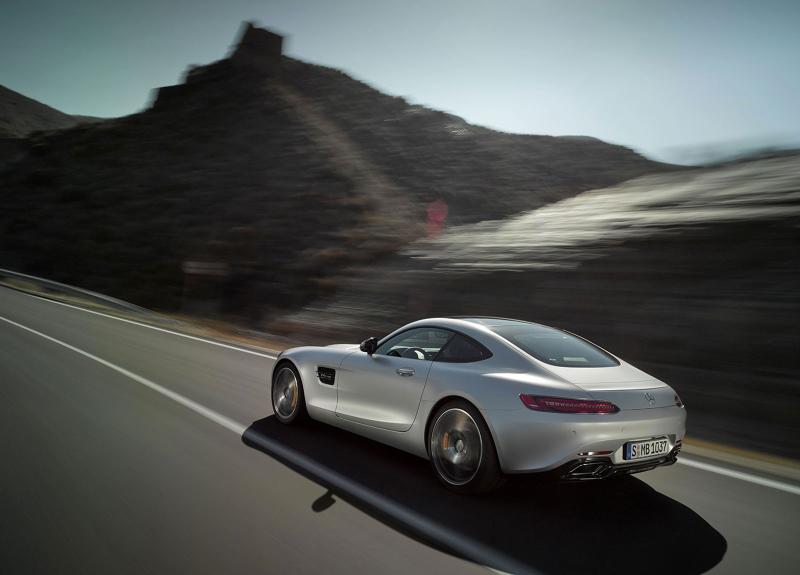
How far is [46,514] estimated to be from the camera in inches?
146

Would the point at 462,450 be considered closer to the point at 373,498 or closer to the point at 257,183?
the point at 373,498

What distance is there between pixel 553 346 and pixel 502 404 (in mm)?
805

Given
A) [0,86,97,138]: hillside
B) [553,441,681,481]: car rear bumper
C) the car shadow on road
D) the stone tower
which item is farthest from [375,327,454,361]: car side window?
[0,86,97,138]: hillside

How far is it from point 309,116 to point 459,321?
4057 cm

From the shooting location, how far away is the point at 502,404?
13.2 ft

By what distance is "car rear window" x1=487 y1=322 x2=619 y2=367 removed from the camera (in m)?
4.38

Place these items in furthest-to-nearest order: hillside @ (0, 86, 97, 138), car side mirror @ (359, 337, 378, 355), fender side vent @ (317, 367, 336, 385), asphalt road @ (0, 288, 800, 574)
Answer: hillside @ (0, 86, 97, 138) < fender side vent @ (317, 367, 336, 385) < car side mirror @ (359, 337, 378, 355) < asphalt road @ (0, 288, 800, 574)

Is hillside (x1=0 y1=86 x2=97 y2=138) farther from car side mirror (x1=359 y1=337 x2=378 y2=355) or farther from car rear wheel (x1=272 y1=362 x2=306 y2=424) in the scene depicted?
car side mirror (x1=359 y1=337 x2=378 y2=355)

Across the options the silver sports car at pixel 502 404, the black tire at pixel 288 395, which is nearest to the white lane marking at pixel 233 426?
the black tire at pixel 288 395

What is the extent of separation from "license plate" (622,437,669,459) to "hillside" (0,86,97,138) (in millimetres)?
116280

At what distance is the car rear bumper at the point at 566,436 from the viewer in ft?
12.3

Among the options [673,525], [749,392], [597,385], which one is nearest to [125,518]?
[597,385]

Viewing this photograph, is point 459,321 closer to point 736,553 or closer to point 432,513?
point 432,513

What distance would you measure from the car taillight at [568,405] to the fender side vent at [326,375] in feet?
7.05
